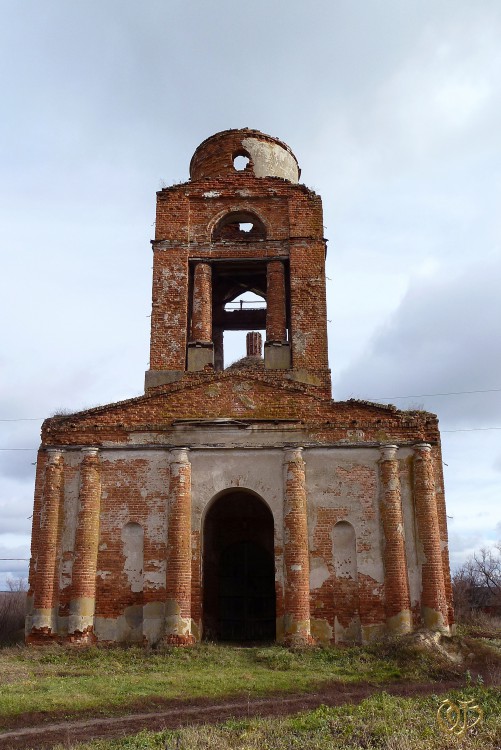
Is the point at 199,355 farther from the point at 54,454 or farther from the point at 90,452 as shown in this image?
the point at 54,454

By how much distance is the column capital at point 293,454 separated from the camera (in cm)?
1323

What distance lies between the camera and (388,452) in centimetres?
1329

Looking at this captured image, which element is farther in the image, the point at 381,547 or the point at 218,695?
the point at 381,547

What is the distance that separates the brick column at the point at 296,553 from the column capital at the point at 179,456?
6.36 feet

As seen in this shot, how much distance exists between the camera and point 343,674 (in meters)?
10.4

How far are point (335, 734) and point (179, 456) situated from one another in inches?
285

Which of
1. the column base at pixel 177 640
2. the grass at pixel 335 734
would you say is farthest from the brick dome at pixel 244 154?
the grass at pixel 335 734

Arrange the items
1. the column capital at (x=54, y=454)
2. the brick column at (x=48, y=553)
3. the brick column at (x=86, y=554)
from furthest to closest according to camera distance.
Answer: the column capital at (x=54, y=454)
the brick column at (x=48, y=553)
the brick column at (x=86, y=554)

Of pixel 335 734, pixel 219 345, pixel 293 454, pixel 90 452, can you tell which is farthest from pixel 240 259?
pixel 335 734

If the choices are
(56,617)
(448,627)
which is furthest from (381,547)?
(56,617)

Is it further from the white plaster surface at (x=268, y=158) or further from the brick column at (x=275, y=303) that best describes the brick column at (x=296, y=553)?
the white plaster surface at (x=268, y=158)

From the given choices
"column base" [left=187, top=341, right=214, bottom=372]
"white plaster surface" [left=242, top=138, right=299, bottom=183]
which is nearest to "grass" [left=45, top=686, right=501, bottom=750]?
"column base" [left=187, top=341, right=214, bottom=372]

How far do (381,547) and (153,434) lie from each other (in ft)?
16.2

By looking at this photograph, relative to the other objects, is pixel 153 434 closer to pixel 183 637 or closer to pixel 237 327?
pixel 183 637
